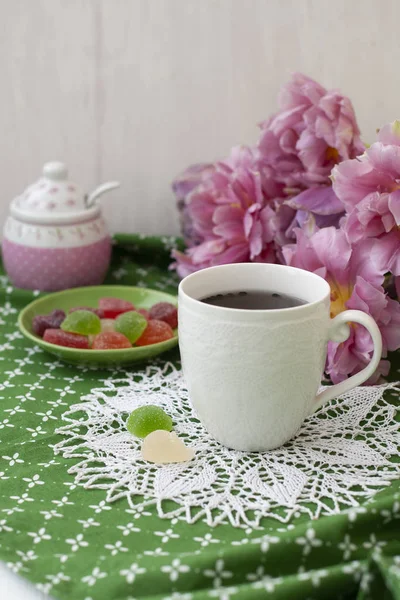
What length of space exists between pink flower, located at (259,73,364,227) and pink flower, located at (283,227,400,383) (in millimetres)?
101

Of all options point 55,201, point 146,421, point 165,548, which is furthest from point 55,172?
point 165,548

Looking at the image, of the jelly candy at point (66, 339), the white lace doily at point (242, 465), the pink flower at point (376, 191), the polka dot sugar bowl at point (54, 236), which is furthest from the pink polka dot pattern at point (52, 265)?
the pink flower at point (376, 191)

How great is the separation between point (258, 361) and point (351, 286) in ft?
0.67

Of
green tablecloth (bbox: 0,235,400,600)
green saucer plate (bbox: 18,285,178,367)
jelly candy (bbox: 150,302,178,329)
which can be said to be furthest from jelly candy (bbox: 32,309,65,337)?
green tablecloth (bbox: 0,235,400,600)

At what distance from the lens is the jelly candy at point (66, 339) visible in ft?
2.96

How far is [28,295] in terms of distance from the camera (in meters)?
1.11

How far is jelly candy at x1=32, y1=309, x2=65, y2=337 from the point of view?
3.11 feet

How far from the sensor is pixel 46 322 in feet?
3.12

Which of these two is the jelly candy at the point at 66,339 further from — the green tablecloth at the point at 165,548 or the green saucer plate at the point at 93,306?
the green tablecloth at the point at 165,548

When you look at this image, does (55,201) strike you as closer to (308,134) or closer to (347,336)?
(308,134)

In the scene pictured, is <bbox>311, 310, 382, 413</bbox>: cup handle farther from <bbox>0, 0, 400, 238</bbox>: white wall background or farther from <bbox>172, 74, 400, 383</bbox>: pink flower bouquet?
<bbox>0, 0, 400, 238</bbox>: white wall background

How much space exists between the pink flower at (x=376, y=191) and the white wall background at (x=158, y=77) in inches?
15.4

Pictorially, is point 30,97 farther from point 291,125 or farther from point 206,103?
point 291,125

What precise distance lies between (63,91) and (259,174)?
0.45 m
